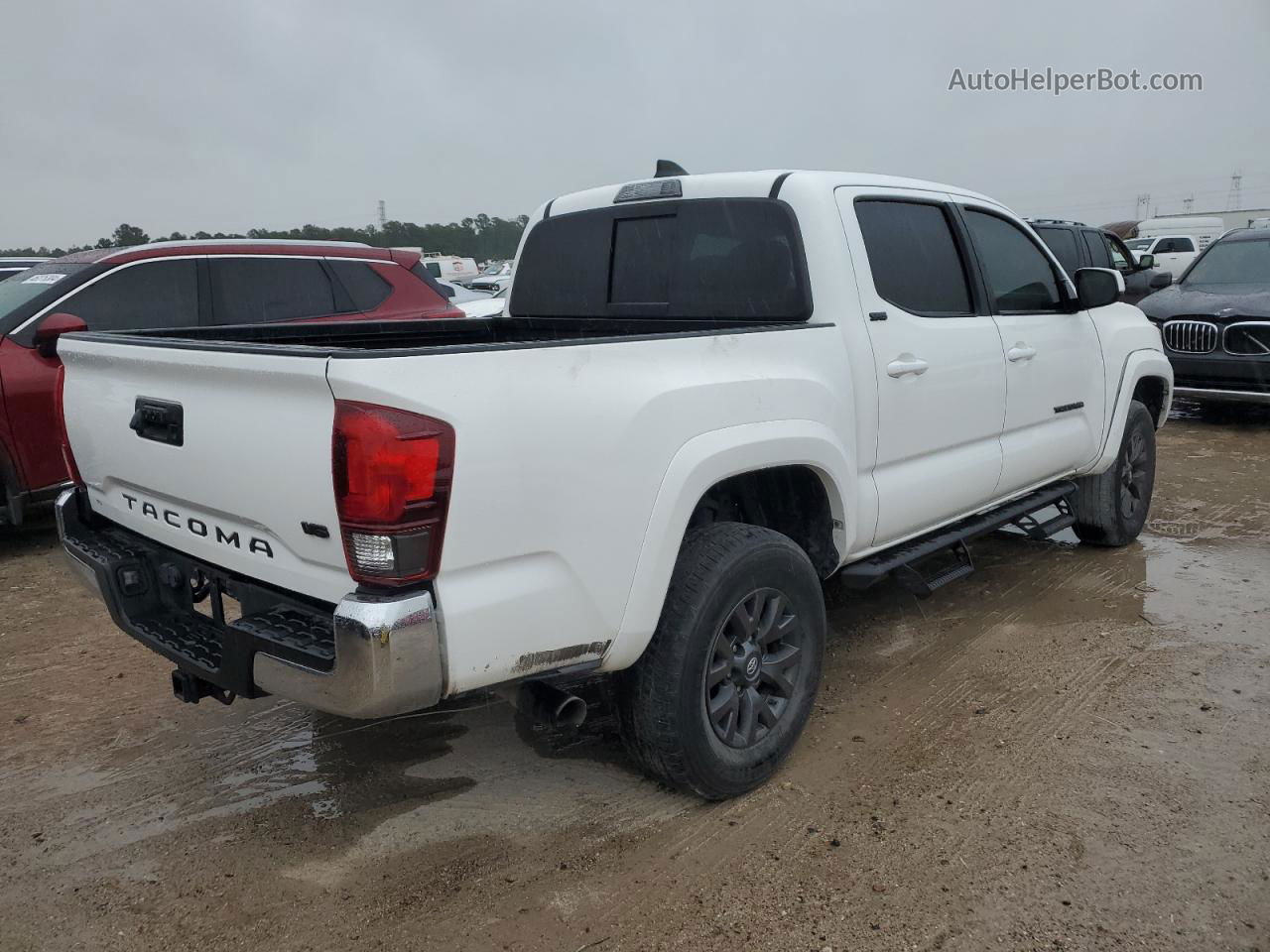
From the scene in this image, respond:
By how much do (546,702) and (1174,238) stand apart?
3046 cm

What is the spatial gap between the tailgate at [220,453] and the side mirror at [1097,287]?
12.1 ft

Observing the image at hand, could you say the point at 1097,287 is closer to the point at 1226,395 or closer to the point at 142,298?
the point at 1226,395

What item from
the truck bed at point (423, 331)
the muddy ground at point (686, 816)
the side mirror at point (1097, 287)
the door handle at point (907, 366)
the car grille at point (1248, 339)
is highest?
the side mirror at point (1097, 287)

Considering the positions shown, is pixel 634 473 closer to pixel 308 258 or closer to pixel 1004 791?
pixel 1004 791

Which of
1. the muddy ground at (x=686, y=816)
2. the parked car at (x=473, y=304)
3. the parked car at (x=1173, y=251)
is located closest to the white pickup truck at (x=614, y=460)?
the muddy ground at (x=686, y=816)

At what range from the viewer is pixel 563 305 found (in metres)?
4.30

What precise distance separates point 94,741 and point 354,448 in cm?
215

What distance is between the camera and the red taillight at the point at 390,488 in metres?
2.19

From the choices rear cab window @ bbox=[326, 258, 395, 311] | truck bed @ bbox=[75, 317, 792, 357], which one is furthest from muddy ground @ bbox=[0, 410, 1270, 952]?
rear cab window @ bbox=[326, 258, 395, 311]

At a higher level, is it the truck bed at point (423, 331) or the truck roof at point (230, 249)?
the truck roof at point (230, 249)

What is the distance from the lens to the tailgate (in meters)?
2.32

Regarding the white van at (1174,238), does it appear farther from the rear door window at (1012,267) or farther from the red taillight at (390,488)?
the red taillight at (390,488)

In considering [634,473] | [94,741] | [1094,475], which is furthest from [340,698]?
[1094,475]

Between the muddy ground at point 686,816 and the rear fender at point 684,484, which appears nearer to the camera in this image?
the muddy ground at point 686,816
